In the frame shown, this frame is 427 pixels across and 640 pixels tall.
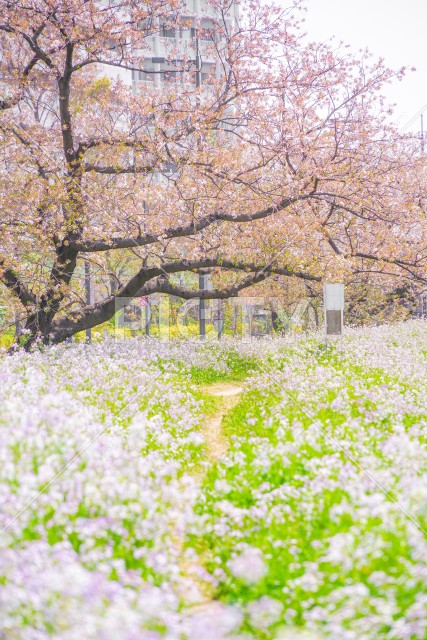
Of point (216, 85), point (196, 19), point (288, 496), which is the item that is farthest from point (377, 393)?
point (196, 19)

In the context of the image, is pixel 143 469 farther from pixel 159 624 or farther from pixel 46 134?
pixel 46 134

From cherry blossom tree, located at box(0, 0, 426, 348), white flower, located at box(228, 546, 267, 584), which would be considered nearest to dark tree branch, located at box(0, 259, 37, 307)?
cherry blossom tree, located at box(0, 0, 426, 348)

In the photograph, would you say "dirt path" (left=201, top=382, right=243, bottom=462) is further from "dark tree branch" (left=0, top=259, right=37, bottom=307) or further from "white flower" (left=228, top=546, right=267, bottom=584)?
"dark tree branch" (left=0, top=259, right=37, bottom=307)

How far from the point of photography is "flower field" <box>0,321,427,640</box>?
3316mm

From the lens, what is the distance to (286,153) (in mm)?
13734

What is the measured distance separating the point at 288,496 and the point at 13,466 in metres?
2.32

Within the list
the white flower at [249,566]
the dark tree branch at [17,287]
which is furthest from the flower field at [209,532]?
the dark tree branch at [17,287]

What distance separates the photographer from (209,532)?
4934 millimetres

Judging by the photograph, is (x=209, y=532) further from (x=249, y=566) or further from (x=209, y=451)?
(x=209, y=451)

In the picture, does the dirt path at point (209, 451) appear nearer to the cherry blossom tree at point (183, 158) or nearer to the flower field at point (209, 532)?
the flower field at point (209, 532)

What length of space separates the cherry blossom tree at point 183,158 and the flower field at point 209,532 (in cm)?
756

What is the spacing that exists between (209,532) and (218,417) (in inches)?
→ 235

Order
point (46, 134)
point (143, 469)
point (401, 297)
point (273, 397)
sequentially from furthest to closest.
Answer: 1. point (401, 297)
2. point (46, 134)
3. point (273, 397)
4. point (143, 469)

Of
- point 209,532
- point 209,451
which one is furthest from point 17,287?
point 209,532
